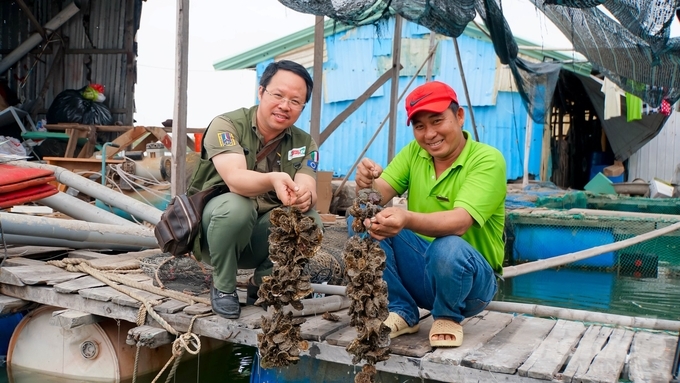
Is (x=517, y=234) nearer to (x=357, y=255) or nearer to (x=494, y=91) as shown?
(x=494, y=91)

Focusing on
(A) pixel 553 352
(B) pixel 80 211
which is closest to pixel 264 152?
(A) pixel 553 352

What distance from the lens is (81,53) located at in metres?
12.3

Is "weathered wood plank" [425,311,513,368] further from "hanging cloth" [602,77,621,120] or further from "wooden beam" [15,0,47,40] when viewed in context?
"hanging cloth" [602,77,621,120]

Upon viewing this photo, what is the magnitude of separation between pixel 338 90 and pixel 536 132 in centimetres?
487

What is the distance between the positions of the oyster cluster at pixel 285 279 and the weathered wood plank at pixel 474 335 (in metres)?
0.67

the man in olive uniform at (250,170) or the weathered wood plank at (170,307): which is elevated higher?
the man in olive uniform at (250,170)

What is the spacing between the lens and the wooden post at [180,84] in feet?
17.3

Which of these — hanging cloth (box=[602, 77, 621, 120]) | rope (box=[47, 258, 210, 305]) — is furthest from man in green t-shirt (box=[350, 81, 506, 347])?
hanging cloth (box=[602, 77, 621, 120])

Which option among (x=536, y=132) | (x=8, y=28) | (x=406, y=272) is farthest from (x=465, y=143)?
(x=536, y=132)

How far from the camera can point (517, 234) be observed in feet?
30.7

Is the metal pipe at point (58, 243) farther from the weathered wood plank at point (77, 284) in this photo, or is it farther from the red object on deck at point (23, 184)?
the weathered wood plank at point (77, 284)

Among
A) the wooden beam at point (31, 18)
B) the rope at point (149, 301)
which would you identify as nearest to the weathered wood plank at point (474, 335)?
the rope at point (149, 301)

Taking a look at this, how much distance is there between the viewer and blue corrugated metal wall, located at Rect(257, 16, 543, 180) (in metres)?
14.6

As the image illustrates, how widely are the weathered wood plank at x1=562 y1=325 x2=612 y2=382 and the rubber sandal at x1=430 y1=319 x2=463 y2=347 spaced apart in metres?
0.52
